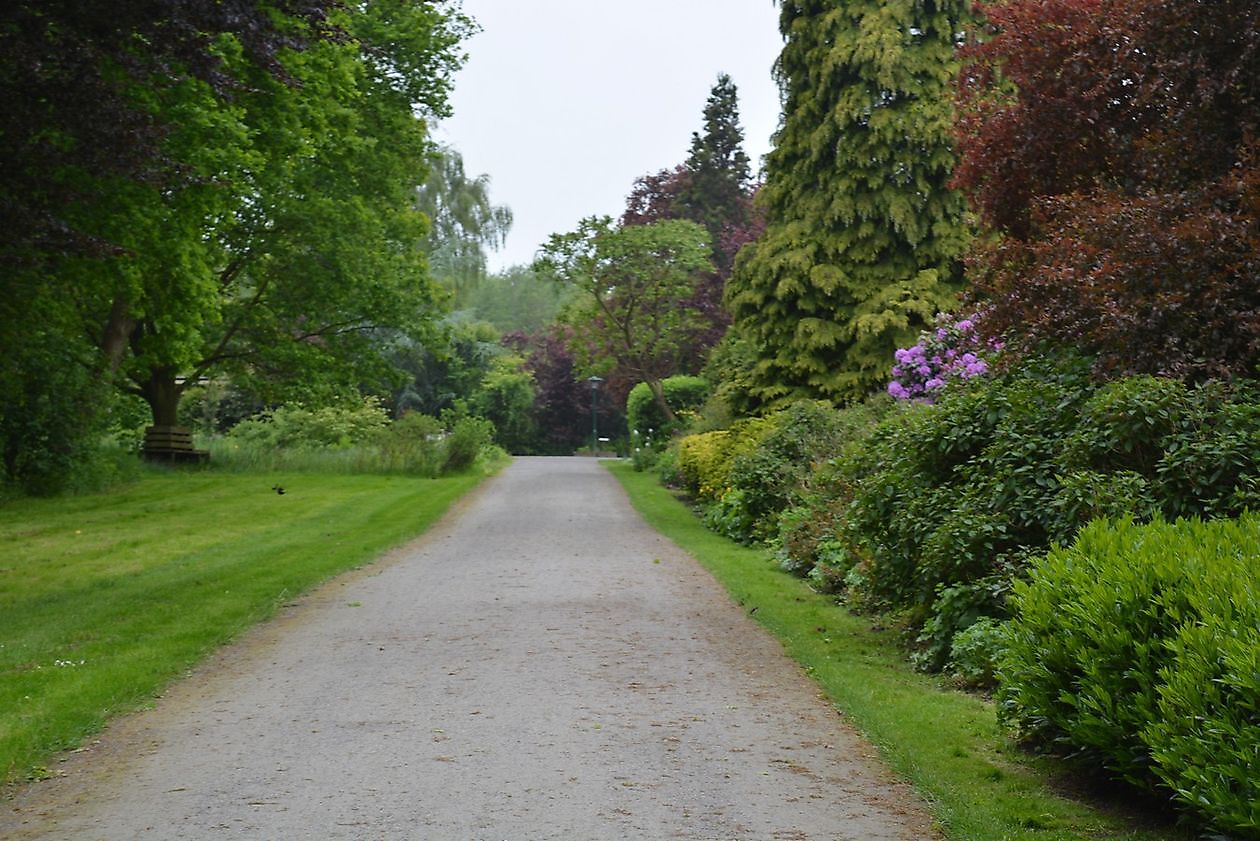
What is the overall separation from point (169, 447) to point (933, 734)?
27.5 meters

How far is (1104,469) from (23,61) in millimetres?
9122

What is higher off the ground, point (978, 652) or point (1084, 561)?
point (1084, 561)

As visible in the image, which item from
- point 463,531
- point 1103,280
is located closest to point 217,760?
point 1103,280

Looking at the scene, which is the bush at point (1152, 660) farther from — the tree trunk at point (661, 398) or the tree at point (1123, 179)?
the tree trunk at point (661, 398)

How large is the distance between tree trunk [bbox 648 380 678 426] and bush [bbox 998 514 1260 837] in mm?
31394

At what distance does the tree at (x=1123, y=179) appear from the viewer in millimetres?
8234

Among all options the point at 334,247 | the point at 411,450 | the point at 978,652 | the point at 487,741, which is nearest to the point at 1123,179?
the point at 978,652

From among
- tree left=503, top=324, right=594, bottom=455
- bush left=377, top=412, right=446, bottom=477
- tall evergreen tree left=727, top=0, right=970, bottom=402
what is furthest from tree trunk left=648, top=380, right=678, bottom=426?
tree left=503, top=324, right=594, bottom=455

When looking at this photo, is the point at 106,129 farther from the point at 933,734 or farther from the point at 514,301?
the point at 514,301

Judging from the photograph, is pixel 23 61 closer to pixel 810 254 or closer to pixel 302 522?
pixel 302 522

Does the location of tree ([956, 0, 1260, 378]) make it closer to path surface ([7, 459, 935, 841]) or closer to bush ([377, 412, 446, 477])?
path surface ([7, 459, 935, 841])

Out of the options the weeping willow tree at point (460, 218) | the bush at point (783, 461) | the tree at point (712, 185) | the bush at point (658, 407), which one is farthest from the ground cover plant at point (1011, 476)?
the weeping willow tree at point (460, 218)

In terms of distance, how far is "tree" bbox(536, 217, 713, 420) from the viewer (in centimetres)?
3853

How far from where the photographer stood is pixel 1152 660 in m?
5.00
